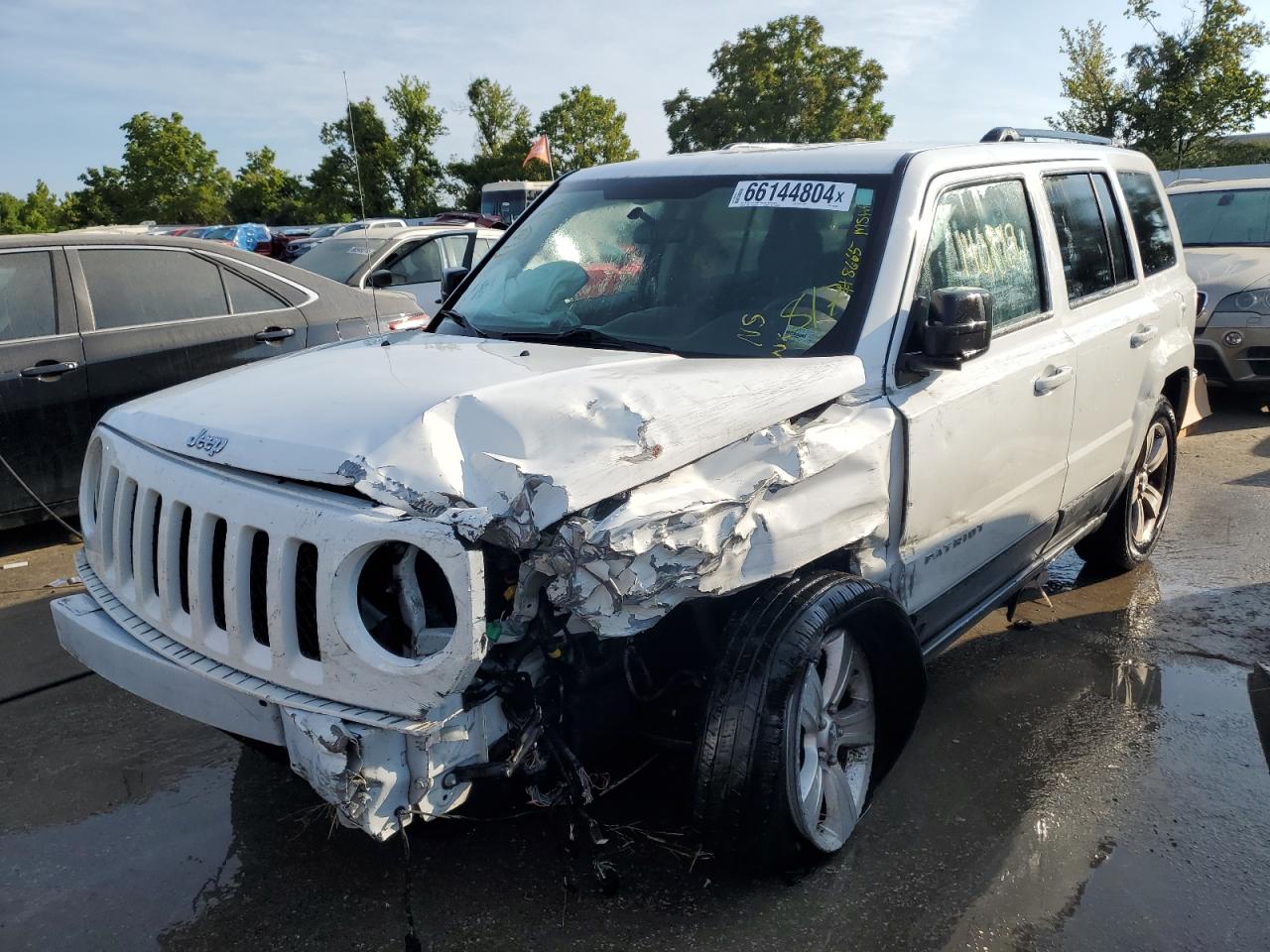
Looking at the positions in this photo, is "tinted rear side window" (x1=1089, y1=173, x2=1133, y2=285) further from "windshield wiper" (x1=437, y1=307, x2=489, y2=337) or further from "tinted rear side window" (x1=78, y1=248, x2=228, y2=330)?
"tinted rear side window" (x1=78, y1=248, x2=228, y2=330)

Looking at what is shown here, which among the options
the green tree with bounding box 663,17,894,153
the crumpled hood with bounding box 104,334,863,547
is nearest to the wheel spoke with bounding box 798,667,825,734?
the crumpled hood with bounding box 104,334,863,547

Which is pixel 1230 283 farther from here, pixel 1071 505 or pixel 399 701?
pixel 399 701

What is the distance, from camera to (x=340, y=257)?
9359mm

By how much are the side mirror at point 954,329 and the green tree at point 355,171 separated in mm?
52075

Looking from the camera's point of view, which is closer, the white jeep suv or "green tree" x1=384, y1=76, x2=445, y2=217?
the white jeep suv

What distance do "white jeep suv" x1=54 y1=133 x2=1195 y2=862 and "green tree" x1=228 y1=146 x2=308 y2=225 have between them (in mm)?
54910

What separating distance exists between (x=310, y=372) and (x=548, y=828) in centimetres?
150

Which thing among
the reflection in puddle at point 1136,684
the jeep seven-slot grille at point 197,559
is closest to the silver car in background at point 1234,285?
the reflection in puddle at point 1136,684

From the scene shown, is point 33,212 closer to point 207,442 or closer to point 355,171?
point 355,171

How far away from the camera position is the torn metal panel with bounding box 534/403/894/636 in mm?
2137

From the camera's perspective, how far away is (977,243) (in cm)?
347

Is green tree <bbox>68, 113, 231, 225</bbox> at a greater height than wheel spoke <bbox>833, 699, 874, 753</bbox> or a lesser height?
greater

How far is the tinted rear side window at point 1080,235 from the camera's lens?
394cm

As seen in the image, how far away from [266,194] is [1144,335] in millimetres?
57353
